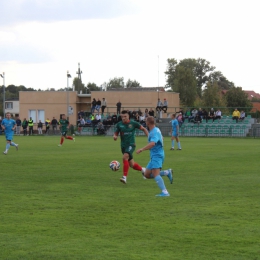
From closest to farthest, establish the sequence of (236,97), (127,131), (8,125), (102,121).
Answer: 1. (127,131)
2. (8,125)
3. (102,121)
4. (236,97)

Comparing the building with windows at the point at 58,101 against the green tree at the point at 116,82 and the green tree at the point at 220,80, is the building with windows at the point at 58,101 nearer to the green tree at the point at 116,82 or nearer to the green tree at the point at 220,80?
the green tree at the point at 220,80

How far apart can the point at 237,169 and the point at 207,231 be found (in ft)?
A: 34.4

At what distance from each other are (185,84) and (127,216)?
95.5 metres

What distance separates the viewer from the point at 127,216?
10.2 metres

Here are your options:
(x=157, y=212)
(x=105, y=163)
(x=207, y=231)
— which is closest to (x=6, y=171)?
(x=105, y=163)

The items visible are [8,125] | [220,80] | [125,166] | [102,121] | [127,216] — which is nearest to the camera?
[127,216]

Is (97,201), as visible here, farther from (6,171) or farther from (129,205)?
(6,171)

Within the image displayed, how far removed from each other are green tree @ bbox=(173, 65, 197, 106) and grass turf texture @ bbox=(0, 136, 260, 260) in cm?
8589

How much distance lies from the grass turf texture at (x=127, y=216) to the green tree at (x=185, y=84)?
85894 millimetres

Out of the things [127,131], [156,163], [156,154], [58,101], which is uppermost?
[58,101]

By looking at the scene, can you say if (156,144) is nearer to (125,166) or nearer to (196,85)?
(125,166)

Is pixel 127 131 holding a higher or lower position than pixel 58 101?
lower

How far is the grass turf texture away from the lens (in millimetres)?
7734

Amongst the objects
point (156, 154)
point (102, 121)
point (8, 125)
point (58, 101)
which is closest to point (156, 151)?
point (156, 154)
